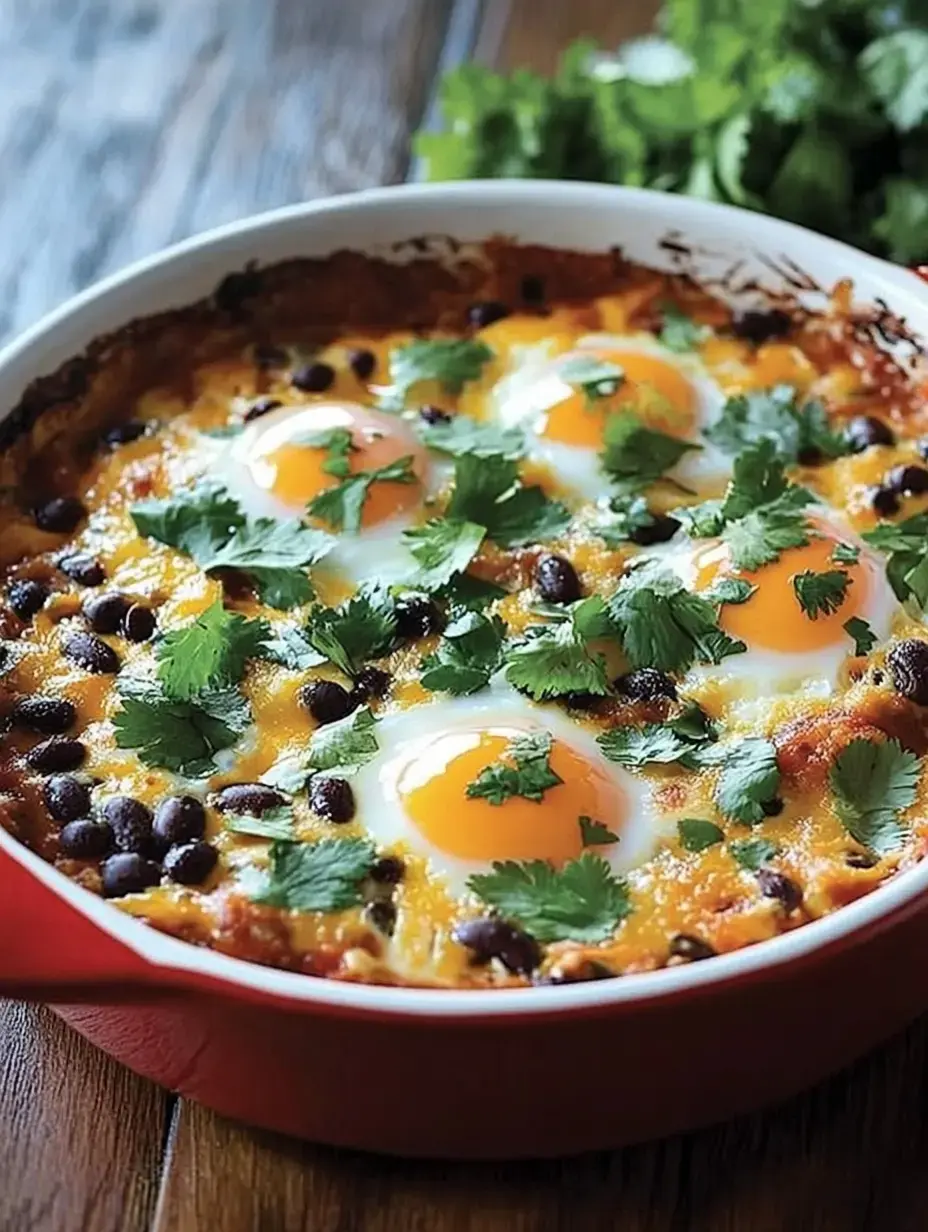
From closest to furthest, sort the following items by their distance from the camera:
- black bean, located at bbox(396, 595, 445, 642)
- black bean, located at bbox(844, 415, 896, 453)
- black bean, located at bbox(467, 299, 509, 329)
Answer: black bean, located at bbox(396, 595, 445, 642) < black bean, located at bbox(844, 415, 896, 453) < black bean, located at bbox(467, 299, 509, 329)

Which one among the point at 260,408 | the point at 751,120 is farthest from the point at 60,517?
the point at 751,120

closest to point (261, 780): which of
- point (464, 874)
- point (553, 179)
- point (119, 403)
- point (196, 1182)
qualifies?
point (464, 874)

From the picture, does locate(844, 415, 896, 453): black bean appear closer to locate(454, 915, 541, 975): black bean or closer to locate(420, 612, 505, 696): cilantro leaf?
locate(420, 612, 505, 696): cilantro leaf

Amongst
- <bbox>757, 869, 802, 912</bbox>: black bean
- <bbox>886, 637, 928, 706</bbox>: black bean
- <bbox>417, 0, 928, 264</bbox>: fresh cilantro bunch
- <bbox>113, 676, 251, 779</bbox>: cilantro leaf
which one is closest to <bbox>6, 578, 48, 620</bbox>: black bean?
<bbox>113, 676, 251, 779</bbox>: cilantro leaf

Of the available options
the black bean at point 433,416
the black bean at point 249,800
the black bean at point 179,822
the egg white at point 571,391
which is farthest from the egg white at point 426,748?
the black bean at point 433,416

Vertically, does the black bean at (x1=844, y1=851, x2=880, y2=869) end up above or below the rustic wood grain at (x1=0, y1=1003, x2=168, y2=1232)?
above

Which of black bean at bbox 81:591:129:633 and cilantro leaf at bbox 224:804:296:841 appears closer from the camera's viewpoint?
cilantro leaf at bbox 224:804:296:841

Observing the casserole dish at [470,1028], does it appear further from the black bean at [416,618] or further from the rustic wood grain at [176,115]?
the rustic wood grain at [176,115]

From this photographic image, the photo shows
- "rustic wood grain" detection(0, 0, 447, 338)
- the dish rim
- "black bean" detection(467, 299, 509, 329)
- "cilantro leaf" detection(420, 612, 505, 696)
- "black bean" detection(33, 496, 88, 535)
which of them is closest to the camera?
the dish rim

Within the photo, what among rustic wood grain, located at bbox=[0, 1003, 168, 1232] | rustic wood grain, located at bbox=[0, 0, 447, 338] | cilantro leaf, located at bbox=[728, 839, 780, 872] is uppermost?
cilantro leaf, located at bbox=[728, 839, 780, 872]
